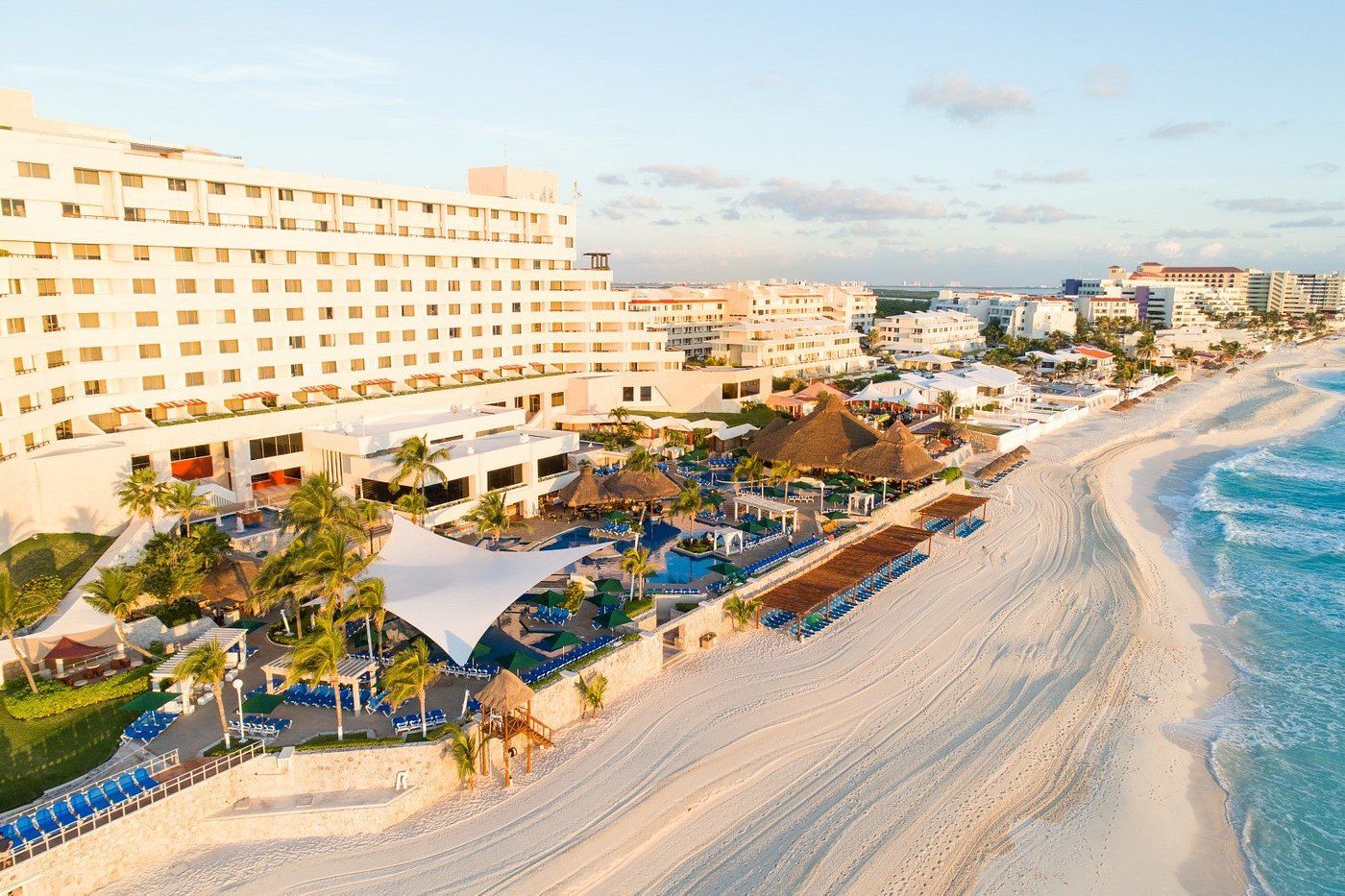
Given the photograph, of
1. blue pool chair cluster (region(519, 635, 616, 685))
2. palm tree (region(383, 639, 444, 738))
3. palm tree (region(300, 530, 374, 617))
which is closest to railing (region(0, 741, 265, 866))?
palm tree (region(383, 639, 444, 738))

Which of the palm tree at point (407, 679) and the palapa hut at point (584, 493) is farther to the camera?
the palapa hut at point (584, 493)

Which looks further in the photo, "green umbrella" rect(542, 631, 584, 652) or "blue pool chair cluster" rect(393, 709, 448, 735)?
"green umbrella" rect(542, 631, 584, 652)

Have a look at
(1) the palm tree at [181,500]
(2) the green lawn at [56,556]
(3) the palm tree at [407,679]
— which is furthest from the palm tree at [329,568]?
(2) the green lawn at [56,556]

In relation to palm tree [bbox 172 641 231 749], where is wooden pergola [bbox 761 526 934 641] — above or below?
below

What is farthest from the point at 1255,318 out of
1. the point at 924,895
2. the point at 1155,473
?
the point at 924,895

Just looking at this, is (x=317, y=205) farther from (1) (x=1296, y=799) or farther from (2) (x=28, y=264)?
(1) (x=1296, y=799)

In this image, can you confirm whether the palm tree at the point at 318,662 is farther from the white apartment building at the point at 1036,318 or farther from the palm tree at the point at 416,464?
the white apartment building at the point at 1036,318

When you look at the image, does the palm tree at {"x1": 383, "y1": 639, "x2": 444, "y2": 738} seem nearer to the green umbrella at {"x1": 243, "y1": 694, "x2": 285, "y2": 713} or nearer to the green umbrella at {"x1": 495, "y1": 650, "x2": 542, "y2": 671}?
the green umbrella at {"x1": 495, "y1": 650, "x2": 542, "y2": 671}
